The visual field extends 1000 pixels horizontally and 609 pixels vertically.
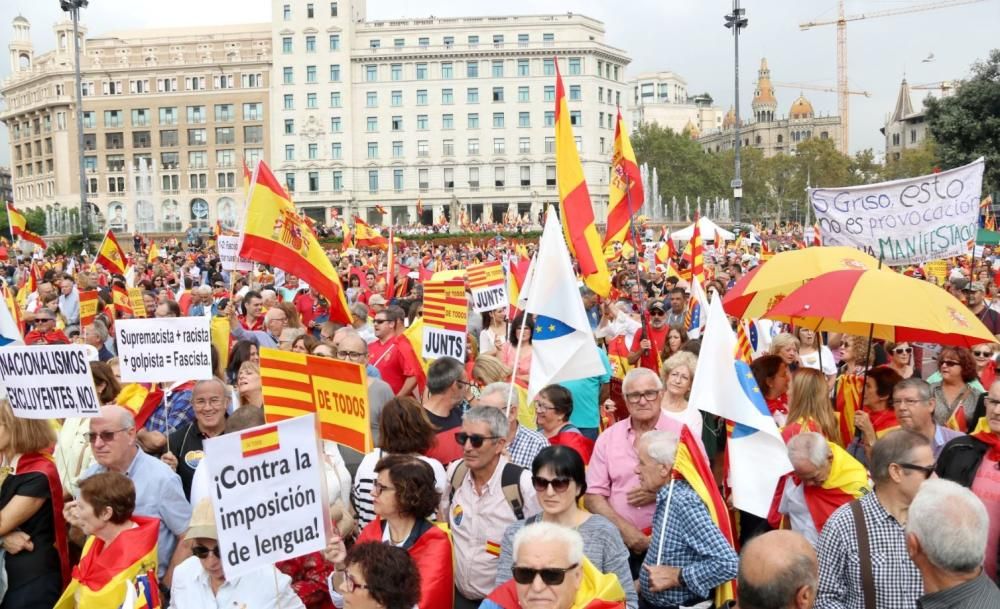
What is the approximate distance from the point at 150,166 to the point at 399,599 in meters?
96.2

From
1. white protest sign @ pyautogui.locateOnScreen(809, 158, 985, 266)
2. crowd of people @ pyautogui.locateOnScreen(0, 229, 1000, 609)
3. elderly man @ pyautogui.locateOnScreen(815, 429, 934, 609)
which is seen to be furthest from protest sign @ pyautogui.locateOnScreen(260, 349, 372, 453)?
white protest sign @ pyautogui.locateOnScreen(809, 158, 985, 266)

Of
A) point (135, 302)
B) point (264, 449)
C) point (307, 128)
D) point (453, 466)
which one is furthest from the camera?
point (307, 128)

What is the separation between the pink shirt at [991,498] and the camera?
14.1ft

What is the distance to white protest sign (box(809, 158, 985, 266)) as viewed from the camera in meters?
7.69

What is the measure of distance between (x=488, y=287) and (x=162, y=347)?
4.06m

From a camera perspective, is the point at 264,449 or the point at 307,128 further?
the point at 307,128

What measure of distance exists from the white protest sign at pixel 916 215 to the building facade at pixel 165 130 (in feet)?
287

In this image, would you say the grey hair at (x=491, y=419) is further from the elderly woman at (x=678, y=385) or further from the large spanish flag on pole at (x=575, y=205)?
the large spanish flag on pole at (x=575, y=205)

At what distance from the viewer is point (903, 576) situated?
3.83 m

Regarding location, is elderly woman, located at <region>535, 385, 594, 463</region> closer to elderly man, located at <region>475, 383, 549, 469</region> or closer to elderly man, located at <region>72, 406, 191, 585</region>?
elderly man, located at <region>475, 383, 549, 469</region>

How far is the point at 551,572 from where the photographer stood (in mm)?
3469

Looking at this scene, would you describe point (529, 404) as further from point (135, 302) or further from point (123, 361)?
point (135, 302)

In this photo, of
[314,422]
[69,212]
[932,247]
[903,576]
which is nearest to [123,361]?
[314,422]

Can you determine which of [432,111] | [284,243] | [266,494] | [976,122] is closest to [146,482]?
[266,494]
